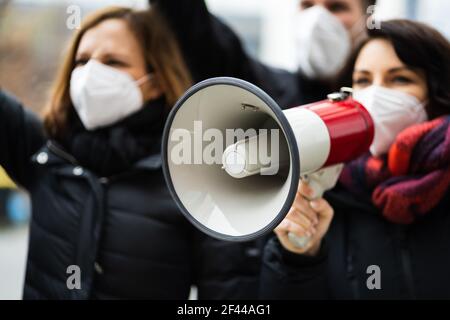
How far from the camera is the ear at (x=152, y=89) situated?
1681 millimetres

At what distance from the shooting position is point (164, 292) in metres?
1.59

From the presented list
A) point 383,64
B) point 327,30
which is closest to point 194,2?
point 327,30

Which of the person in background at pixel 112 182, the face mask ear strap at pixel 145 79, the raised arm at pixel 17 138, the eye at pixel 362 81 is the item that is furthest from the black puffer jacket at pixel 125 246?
the eye at pixel 362 81

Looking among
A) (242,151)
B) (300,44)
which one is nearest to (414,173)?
(242,151)

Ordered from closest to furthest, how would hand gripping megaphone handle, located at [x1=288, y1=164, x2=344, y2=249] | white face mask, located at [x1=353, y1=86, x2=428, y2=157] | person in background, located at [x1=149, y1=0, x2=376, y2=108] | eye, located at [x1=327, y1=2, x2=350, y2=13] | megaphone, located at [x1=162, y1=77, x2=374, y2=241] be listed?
megaphone, located at [x1=162, y1=77, x2=374, y2=241]
hand gripping megaphone handle, located at [x1=288, y1=164, x2=344, y2=249]
white face mask, located at [x1=353, y1=86, x2=428, y2=157]
person in background, located at [x1=149, y1=0, x2=376, y2=108]
eye, located at [x1=327, y1=2, x2=350, y2=13]

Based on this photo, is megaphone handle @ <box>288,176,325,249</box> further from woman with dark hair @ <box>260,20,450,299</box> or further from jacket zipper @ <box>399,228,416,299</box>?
jacket zipper @ <box>399,228,416,299</box>

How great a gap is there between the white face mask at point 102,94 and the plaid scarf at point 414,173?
839mm

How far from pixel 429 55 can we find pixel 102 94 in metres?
1.05

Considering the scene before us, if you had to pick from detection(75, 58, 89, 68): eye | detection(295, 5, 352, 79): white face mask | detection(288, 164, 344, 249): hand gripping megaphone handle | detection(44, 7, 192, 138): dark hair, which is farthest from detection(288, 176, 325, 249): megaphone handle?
detection(75, 58, 89, 68): eye

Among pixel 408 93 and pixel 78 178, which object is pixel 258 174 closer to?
pixel 408 93

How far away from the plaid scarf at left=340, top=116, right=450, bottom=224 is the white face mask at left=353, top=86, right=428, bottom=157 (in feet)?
0.11

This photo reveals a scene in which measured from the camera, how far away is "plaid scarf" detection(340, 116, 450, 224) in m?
1.42

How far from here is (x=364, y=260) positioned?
1.51 m
